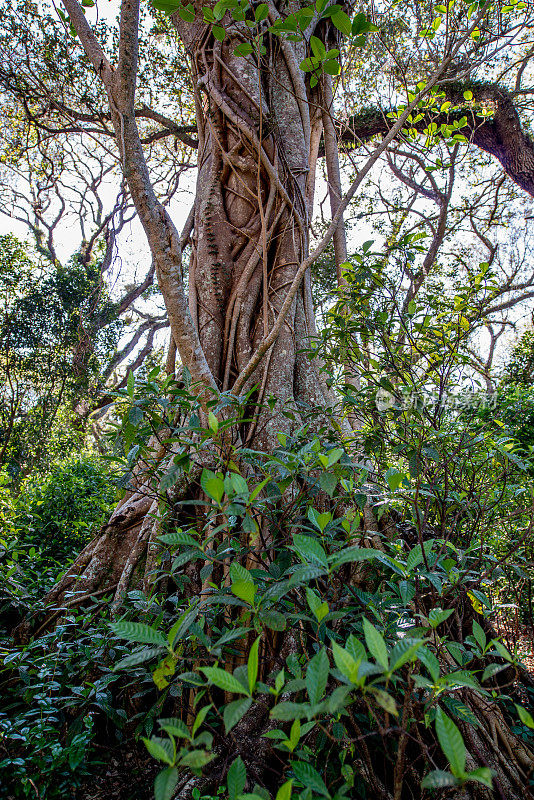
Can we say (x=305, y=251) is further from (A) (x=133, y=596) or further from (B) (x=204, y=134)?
(A) (x=133, y=596)

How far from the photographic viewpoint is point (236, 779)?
64cm

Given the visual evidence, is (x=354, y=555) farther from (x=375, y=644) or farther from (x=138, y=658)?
(x=138, y=658)

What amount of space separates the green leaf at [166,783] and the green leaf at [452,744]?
35 cm

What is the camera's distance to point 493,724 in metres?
1.54

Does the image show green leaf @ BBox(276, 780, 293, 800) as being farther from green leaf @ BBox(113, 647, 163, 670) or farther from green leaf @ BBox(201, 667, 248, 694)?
green leaf @ BBox(113, 647, 163, 670)

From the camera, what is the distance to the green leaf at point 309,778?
0.63 metres

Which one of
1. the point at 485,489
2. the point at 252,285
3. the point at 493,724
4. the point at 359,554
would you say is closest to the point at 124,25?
the point at 252,285

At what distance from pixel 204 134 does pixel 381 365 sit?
2.31 metres

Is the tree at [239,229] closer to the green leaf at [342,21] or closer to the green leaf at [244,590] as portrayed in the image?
the green leaf at [342,21]

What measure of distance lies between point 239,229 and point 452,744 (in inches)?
104

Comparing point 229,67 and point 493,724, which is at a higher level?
point 229,67

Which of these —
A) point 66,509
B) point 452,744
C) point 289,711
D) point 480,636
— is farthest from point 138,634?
point 66,509

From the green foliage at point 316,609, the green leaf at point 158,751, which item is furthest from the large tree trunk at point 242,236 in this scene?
the green leaf at point 158,751

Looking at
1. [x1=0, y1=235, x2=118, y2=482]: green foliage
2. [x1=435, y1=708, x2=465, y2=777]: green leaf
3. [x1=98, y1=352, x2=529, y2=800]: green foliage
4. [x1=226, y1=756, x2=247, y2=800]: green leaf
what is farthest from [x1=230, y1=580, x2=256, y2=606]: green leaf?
[x1=0, y1=235, x2=118, y2=482]: green foliage
